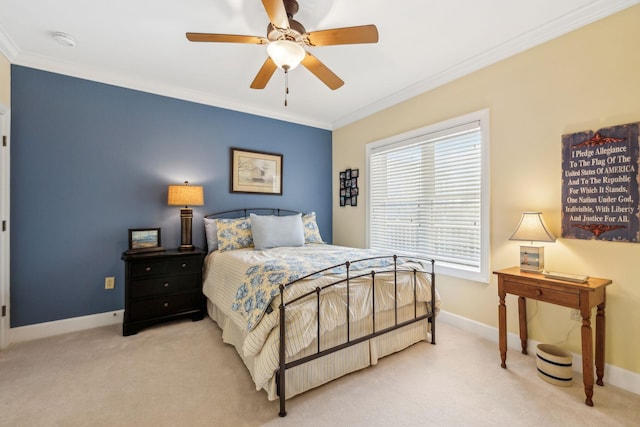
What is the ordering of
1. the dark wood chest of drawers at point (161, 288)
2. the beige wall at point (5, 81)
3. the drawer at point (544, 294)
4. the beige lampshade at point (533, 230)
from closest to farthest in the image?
the drawer at point (544, 294) → the beige lampshade at point (533, 230) → the beige wall at point (5, 81) → the dark wood chest of drawers at point (161, 288)

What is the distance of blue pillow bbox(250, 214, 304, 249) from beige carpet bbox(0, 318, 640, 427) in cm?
116

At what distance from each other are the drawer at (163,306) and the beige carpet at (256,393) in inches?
13.2

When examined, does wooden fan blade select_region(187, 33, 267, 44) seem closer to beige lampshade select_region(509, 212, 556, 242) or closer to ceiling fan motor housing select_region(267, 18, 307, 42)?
ceiling fan motor housing select_region(267, 18, 307, 42)

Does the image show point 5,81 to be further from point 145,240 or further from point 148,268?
point 148,268

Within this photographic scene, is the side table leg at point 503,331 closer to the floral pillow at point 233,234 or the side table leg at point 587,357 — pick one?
the side table leg at point 587,357

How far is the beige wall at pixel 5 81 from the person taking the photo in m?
2.44

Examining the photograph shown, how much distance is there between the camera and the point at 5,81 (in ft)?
8.21

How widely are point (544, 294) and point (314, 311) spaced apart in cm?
162

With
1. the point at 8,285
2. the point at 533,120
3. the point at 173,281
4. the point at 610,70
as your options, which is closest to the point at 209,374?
the point at 173,281

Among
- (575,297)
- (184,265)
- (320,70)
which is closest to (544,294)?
(575,297)

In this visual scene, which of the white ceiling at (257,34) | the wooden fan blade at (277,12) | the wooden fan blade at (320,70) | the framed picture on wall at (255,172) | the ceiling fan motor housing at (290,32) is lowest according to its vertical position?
the framed picture on wall at (255,172)

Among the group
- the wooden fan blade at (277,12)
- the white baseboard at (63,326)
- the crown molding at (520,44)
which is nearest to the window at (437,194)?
the crown molding at (520,44)

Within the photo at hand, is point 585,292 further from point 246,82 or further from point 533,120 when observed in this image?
point 246,82

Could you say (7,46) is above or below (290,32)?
above
